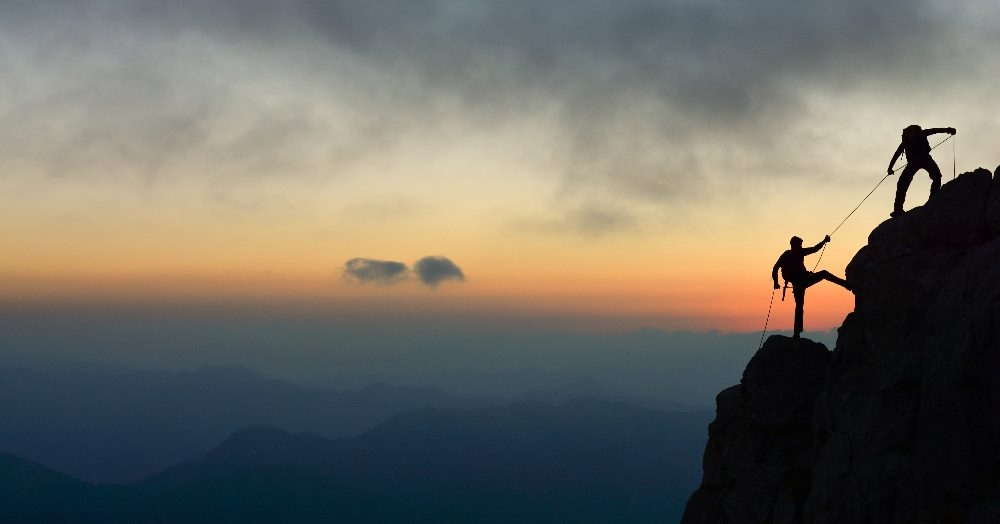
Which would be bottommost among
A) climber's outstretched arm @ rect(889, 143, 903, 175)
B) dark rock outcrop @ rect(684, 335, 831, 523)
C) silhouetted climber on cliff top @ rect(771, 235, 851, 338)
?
dark rock outcrop @ rect(684, 335, 831, 523)

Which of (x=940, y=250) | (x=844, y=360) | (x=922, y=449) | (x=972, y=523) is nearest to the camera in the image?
(x=972, y=523)

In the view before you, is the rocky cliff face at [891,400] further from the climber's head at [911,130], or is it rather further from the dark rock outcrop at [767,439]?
the climber's head at [911,130]

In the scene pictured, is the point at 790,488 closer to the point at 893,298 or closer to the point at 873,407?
the point at 873,407

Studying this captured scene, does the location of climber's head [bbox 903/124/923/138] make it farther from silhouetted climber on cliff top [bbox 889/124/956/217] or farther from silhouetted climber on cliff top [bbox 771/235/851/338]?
silhouetted climber on cliff top [bbox 771/235/851/338]

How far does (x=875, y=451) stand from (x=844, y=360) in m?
5.84

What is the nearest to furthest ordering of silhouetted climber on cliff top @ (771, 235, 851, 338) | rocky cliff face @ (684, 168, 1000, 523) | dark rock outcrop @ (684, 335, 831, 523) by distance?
1. rocky cliff face @ (684, 168, 1000, 523)
2. dark rock outcrop @ (684, 335, 831, 523)
3. silhouetted climber on cliff top @ (771, 235, 851, 338)

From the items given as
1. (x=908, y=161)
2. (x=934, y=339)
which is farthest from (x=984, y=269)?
(x=908, y=161)

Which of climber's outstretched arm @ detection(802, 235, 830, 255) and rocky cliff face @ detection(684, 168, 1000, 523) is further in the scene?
climber's outstretched arm @ detection(802, 235, 830, 255)

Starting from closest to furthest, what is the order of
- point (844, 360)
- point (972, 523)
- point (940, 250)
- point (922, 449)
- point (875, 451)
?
point (972, 523) → point (922, 449) → point (875, 451) → point (940, 250) → point (844, 360)

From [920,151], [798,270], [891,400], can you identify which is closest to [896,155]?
[920,151]

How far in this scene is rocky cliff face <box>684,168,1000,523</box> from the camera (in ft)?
65.9

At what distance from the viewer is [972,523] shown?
19.1m

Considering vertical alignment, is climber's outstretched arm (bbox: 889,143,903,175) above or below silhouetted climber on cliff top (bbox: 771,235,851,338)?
above

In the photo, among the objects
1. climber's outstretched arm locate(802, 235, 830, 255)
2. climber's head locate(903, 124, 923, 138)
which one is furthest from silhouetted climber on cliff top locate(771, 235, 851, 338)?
climber's head locate(903, 124, 923, 138)
